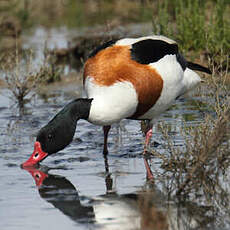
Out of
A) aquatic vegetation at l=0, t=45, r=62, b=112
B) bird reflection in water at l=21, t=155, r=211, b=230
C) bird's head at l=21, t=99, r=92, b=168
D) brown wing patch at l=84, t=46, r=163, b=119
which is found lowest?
aquatic vegetation at l=0, t=45, r=62, b=112

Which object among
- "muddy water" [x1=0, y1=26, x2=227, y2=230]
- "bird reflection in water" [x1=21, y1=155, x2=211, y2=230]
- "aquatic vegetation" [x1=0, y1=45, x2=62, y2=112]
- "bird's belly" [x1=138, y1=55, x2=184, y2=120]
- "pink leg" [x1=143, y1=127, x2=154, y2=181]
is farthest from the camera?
"aquatic vegetation" [x1=0, y1=45, x2=62, y2=112]

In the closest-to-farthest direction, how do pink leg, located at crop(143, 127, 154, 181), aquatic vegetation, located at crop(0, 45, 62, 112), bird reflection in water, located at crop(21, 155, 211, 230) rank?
bird reflection in water, located at crop(21, 155, 211, 230)
pink leg, located at crop(143, 127, 154, 181)
aquatic vegetation, located at crop(0, 45, 62, 112)

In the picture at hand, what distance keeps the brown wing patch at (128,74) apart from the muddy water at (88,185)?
0.61m

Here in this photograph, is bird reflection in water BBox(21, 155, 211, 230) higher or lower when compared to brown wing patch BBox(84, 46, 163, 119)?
lower

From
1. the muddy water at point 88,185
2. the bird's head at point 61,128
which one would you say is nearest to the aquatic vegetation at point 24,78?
the muddy water at point 88,185

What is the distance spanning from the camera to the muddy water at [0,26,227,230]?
15.4 feet

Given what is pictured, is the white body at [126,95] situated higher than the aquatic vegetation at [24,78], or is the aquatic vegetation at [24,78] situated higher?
the white body at [126,95]

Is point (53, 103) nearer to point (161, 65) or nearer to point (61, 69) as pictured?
point (61, 69)

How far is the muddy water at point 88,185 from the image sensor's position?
469cm

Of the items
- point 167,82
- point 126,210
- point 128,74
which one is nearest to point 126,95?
point 128,74

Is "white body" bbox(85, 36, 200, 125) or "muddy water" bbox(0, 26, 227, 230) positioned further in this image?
"white body" bbox(85, 36, 200, 125)

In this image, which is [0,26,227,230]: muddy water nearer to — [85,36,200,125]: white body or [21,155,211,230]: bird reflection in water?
[21,155,211,230]: bird reflection in water

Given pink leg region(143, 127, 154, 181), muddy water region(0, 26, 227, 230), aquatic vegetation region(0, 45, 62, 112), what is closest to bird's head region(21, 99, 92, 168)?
muddy water region(0, 26, 227, 230)

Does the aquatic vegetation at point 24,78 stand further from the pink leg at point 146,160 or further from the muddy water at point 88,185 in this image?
the pink leg at point 146,160
